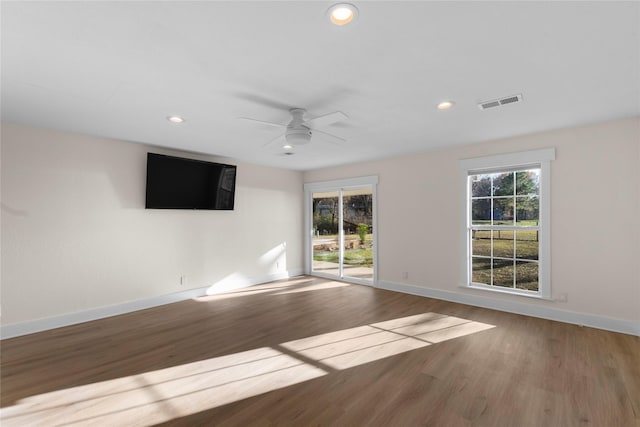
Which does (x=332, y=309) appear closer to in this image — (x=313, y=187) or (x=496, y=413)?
(x=496, y=413)

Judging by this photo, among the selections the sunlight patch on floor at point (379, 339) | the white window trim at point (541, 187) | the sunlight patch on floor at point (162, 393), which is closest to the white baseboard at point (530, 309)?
the white window trim at point (541, 187)

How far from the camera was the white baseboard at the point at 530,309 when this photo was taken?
131 inches

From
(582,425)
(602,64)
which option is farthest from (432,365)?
(602,64)

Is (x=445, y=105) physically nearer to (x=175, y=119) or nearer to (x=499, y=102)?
(x=499, y=102)

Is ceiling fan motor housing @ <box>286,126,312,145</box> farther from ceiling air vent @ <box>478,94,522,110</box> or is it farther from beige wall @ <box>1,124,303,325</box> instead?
beige wall @ <box>1,124,303,325</box>

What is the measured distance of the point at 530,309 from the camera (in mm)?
3928

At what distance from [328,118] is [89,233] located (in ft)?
12.0

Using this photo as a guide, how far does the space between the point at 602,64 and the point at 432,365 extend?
2810 mm

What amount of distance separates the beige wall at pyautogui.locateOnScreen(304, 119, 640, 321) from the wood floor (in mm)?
509

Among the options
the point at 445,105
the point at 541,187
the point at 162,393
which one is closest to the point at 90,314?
the point at 162,393

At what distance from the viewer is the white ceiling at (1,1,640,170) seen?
1.59 metres

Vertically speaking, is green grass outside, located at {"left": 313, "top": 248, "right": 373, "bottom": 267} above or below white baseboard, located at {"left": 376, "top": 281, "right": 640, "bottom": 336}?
above

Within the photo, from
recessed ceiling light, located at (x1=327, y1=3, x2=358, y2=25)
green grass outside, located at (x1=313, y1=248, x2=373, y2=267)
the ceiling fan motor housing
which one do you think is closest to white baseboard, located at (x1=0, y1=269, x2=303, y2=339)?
green grass outside, located at (x1=313, y1=248, x2=373, y2=267)

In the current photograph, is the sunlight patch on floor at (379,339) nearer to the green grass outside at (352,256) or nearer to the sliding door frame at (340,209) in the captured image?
the sliding door frame at (340,209)
